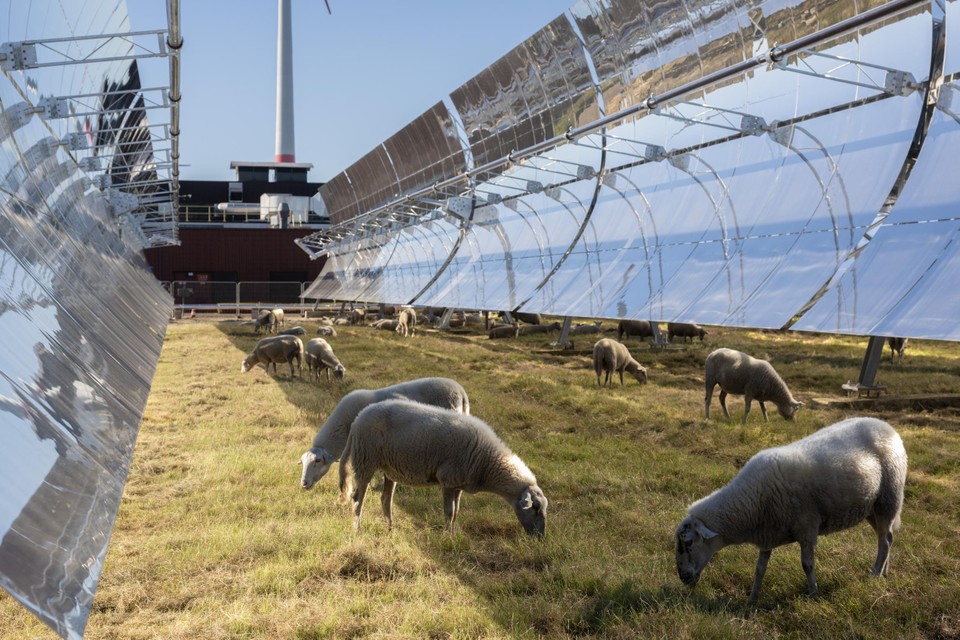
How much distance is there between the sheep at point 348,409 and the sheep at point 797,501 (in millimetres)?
3616

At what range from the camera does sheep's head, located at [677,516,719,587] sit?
5168 millimetres

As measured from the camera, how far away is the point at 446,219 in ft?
101

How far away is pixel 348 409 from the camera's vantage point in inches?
310

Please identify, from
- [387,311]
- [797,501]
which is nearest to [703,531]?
[797,501]

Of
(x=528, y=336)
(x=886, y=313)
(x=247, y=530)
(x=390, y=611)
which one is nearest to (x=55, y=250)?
(x=247, y=530)

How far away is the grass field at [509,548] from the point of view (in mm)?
4750

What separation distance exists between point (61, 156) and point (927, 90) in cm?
1196

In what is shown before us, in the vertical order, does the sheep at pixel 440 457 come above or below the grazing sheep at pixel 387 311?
above

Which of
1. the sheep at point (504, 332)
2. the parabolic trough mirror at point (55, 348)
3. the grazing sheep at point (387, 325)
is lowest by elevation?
the grazing sheep at point (387, 325)

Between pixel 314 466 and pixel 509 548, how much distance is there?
239 cm

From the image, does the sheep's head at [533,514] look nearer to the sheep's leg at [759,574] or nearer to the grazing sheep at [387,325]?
the sheep's leg at [759,574]

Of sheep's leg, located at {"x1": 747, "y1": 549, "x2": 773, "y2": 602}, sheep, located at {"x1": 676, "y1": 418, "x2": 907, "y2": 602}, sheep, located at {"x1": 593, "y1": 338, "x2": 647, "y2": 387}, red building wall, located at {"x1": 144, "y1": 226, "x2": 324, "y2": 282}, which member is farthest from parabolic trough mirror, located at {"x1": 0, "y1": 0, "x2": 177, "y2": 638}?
red building wall, located at {"x1": 144, "y1": 226, "x2": 324, "y2": 282}

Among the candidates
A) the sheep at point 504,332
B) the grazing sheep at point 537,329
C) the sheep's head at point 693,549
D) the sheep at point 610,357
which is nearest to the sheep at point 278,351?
the sheep at point 610,357

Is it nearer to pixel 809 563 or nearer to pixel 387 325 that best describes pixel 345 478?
pixel 809 563
